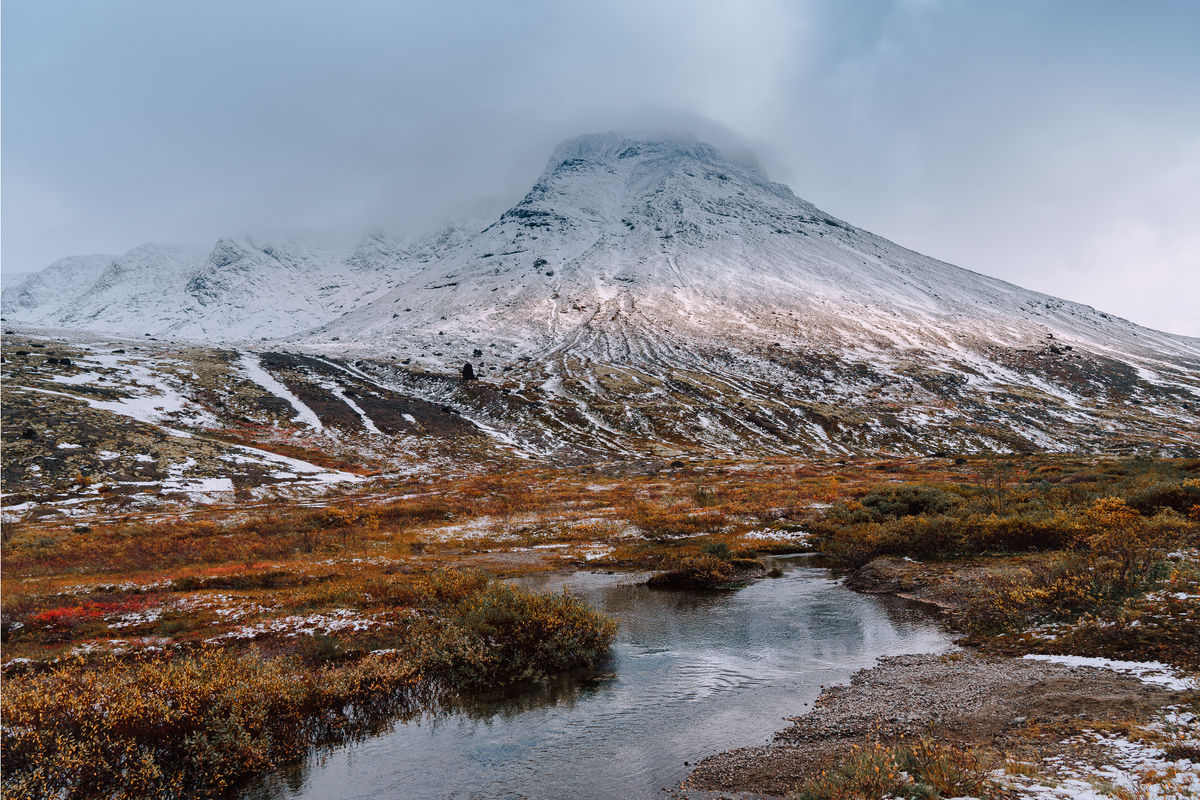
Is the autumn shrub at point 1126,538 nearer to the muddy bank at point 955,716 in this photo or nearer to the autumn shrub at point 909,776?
the muddy bank at point 955,716

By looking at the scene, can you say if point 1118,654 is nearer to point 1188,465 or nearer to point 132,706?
point 132,706

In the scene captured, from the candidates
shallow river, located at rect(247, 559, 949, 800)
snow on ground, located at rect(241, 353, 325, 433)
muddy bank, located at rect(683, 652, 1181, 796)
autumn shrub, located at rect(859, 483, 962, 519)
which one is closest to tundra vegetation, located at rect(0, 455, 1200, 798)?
autumn shrub, located at rect(859, 483, 962, 519)

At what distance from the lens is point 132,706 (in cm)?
1371

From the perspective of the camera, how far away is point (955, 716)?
44.8 ft

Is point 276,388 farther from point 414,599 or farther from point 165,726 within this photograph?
point 165,726

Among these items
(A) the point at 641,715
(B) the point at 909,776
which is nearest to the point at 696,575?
(A) the point at 641,715

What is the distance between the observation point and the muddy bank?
1195 centimetres

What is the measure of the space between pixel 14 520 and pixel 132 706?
54998 mm

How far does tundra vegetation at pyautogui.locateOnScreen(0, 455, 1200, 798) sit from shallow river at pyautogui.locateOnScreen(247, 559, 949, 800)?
155 centimetres

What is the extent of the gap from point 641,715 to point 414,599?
49.3ft

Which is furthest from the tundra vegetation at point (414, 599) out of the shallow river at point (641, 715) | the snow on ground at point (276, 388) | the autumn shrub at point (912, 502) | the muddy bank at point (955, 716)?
the snow on ground at point (276, 388)

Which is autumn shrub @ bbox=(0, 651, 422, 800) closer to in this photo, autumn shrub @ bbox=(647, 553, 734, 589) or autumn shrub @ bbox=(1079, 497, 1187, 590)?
autumn shrub @ bbox=(647, 553, 734, 589)

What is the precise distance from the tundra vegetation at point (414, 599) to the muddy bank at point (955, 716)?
5.64ft

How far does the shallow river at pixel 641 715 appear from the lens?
13164 millimetres
